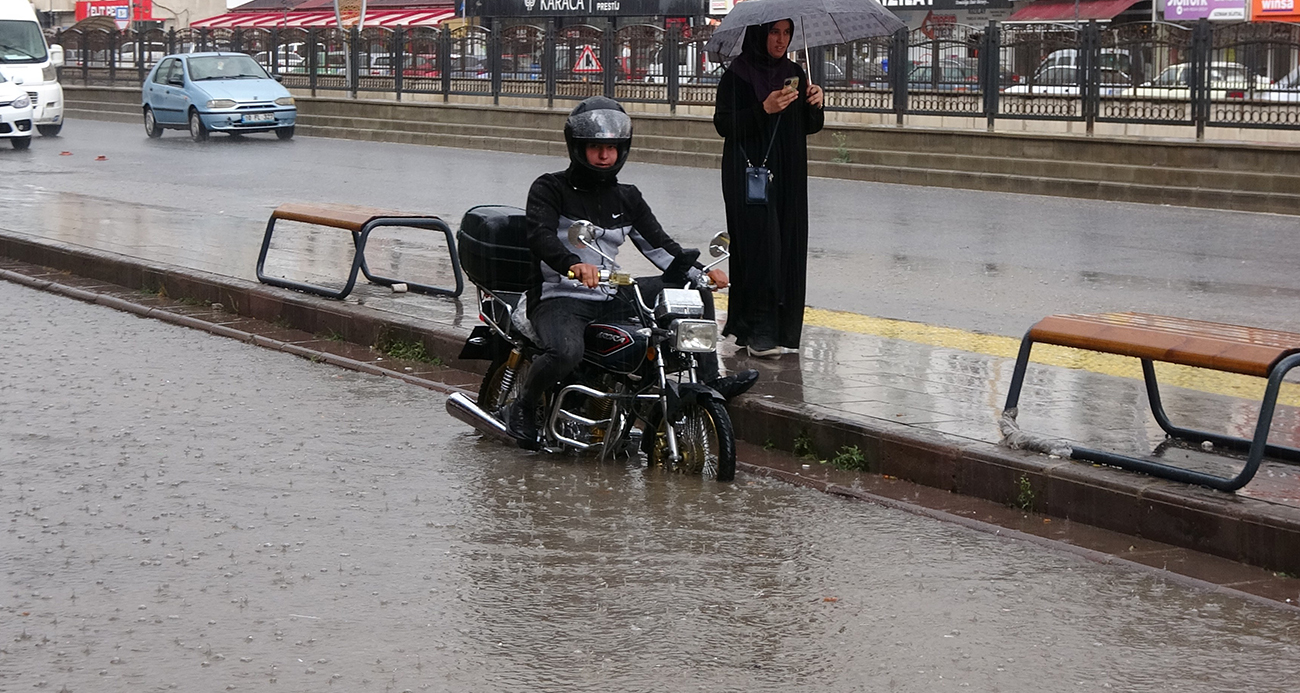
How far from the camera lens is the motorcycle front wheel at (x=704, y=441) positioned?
5.92 m

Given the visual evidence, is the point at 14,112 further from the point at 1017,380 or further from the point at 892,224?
the point at 1017,380

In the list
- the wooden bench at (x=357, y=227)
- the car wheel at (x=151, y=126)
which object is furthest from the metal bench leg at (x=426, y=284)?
the car wheel at (x=151, y=126)

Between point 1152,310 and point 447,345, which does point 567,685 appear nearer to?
point 447,345

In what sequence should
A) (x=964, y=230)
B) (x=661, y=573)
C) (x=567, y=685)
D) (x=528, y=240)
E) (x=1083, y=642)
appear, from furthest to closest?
(x=964, y=230)
(x=528, y=240)
(x=661, y=573)
(x=1083, y=642)
(x=567, y=685)

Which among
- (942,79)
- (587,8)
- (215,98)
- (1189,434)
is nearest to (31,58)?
(215,98)

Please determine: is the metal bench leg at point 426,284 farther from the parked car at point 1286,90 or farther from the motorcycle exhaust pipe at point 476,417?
the parked car at point 1286,90

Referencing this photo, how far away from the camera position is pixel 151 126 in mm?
30016

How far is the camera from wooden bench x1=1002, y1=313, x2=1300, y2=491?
17.0ft

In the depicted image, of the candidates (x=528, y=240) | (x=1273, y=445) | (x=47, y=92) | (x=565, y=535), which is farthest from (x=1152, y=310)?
(x=47, y=92)

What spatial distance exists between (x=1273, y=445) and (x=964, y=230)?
9.20 meters

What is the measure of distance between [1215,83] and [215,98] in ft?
57.0

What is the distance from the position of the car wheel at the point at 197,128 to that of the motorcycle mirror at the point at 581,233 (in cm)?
2425

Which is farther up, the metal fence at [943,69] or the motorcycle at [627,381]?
the metal fence at [943,69]

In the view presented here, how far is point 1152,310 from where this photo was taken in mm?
10141
